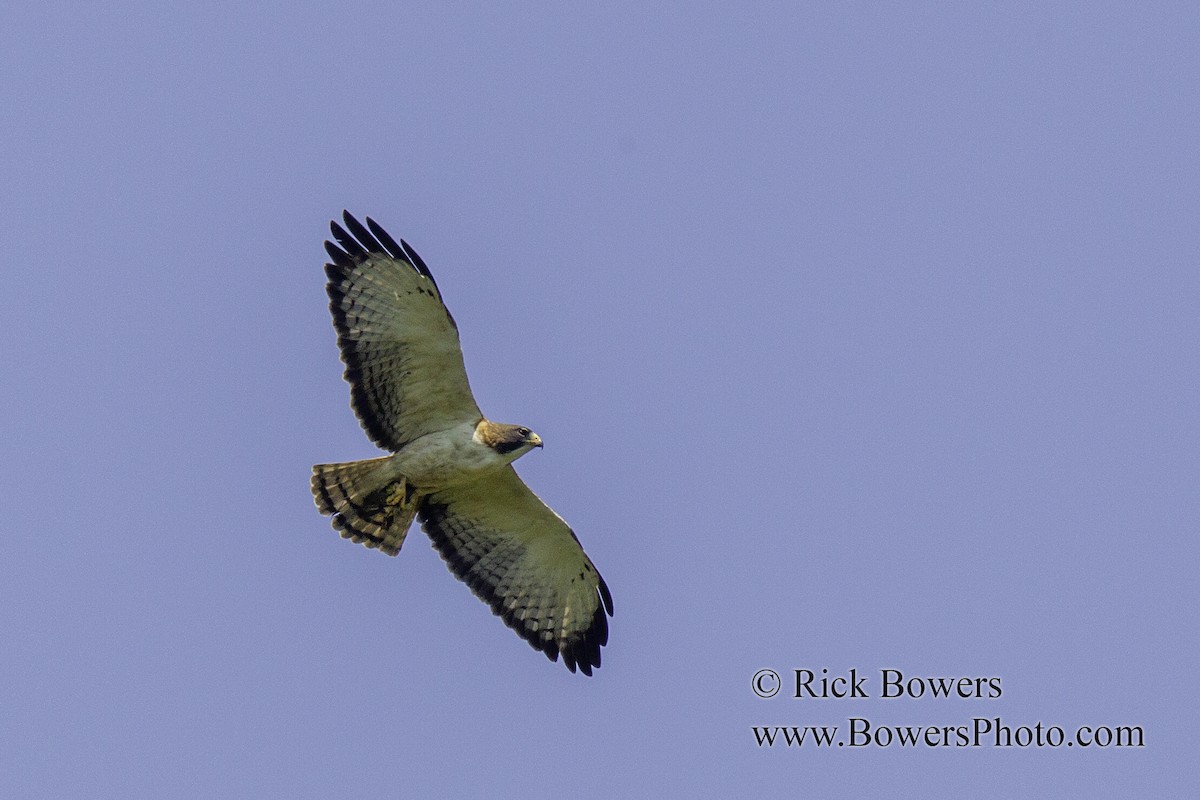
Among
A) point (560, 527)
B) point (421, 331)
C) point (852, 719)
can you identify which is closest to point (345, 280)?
point (421, 331)

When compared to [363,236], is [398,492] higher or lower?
lower

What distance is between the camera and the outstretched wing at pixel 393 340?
13.8 metres

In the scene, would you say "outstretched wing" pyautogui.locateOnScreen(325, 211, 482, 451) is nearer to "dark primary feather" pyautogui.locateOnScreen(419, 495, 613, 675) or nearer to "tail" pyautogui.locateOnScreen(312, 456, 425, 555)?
"tail" pyautogui.locateOnScreen(312, 456, 425, 555)

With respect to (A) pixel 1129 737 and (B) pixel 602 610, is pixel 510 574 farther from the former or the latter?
(A) pixel 1129 737

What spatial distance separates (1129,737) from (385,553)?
274 inches

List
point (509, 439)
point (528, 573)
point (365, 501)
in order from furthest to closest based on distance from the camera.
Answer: point (528, 573) < point (365, 501) < point (509, 439)

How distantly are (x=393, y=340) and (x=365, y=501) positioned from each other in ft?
4.52

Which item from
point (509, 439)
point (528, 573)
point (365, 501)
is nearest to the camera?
point (509, 439)

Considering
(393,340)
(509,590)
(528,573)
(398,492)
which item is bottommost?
(509,590)

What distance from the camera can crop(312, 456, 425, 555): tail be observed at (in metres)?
14.2

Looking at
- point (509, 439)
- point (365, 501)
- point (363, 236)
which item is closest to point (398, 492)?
point (365, 501)

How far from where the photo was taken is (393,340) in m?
13.9

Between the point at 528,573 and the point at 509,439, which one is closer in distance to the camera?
the point at 509,439

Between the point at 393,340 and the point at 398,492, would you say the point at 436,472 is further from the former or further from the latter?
the point at 393,340
